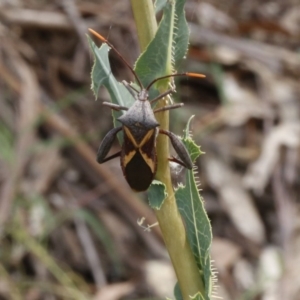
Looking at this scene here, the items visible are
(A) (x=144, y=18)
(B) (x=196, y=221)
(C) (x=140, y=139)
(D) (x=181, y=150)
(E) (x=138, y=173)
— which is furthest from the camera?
(C) (x=140, y=139)

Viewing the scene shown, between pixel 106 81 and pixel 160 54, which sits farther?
pixel 106 81

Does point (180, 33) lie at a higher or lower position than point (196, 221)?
higher

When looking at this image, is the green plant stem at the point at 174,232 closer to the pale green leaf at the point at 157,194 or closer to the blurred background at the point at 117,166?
the pale green leaf at the point at 157,194

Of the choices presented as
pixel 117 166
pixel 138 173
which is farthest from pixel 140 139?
pixel 117 166

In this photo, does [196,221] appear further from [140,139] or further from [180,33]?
[140,139]

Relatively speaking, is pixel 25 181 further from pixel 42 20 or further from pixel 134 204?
pixel 42 20

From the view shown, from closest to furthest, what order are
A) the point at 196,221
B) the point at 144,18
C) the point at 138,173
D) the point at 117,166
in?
the point at 144,18
the point at 196,221
the point at 138,173
the point at 117,166

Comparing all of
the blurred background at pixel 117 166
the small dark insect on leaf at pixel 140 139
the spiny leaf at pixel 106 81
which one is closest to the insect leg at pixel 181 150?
the small dark insect on leaf at pixel 140 139
